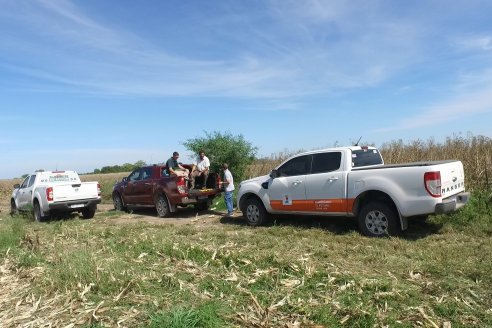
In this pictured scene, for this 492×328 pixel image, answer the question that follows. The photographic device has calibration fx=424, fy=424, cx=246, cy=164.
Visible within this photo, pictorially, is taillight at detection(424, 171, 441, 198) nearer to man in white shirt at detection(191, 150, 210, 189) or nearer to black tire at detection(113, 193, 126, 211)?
man in white shirt at detection(191, 150, 210, 189)

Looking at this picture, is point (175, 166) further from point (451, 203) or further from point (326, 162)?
point (451, 203)

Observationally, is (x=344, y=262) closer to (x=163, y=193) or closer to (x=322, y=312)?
(x=322, y=312)

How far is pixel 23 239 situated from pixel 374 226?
740 centimetres

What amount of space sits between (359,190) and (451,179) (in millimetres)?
1712

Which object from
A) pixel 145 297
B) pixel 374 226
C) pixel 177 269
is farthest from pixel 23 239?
pixel 374 226

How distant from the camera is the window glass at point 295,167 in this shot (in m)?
10.0

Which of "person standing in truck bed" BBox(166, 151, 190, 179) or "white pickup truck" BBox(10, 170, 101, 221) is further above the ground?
"person standing in truck bed" BBox(166, 151, 190, 179)

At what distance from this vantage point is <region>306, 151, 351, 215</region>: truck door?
9016mm

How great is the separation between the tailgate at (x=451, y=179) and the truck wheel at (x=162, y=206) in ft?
27.6

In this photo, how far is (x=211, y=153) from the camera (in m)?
18.9

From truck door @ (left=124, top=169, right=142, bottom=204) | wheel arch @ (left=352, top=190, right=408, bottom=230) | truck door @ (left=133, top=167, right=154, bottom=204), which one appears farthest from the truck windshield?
truck door @ (left=124, top=169, right=142, bottom=204)

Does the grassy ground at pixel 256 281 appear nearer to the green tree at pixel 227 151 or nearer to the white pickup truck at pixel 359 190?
the white pickup truck at pixel 359 190

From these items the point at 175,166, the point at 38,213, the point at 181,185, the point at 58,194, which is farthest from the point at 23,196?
the point at 181,185

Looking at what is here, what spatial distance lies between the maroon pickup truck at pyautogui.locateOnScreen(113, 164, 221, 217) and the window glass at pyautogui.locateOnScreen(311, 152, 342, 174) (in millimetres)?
4642
